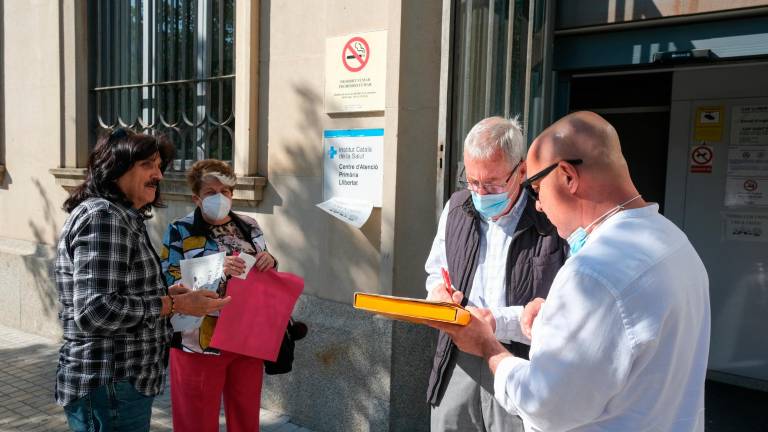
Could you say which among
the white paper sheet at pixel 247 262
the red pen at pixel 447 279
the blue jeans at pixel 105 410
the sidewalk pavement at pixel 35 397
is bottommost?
the sidewalk pavement at pixel 35 397

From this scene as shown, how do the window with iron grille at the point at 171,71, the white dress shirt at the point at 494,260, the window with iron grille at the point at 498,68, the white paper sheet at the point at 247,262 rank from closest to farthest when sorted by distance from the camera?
the white dress shirt at the point at 494,260 < the white paper sheet at the point at 247,262 < the window with iron grille at the point at 498,68 < the window with iron grille at the point at 171,71

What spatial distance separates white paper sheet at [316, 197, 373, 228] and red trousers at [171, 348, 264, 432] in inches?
43.6

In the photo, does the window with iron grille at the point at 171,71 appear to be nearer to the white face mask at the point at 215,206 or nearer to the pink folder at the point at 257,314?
the white face mask at the point at 215,206

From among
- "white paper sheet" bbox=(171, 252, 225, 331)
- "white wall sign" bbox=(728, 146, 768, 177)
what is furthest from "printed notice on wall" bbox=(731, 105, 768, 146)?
"white paper sheet" bbox=(171, 252, 225, 331)

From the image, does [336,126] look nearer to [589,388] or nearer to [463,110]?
[463,110]

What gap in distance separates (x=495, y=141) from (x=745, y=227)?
344 cm

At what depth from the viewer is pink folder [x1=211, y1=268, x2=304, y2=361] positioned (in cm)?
303

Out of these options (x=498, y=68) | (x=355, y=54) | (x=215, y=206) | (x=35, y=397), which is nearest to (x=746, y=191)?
(x=498, y=68)

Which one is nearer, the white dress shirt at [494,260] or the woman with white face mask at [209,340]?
the white dress shirt at [494,260]

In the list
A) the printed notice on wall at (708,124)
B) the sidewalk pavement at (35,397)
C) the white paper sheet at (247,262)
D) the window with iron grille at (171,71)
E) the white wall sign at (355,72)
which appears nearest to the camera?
the white paper sheet at (247,262)

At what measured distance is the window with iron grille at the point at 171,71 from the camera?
5199mm

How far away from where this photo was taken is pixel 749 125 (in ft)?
15.4

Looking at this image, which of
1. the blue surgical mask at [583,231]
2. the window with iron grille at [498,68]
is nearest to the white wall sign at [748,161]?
the window with iron grille at [498,68]

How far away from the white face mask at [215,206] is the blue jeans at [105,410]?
1051mm
